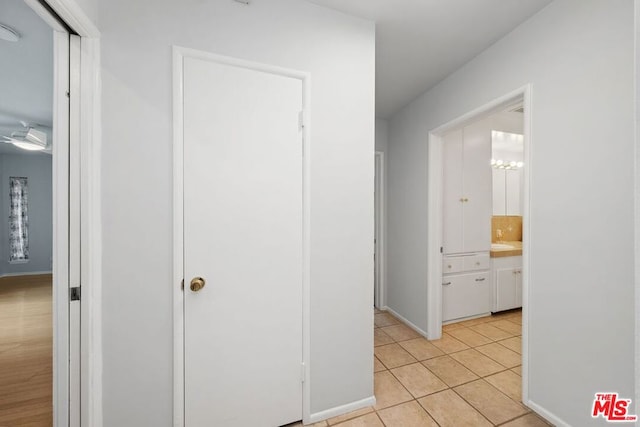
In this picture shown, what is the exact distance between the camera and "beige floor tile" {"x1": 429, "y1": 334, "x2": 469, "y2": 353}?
230cm

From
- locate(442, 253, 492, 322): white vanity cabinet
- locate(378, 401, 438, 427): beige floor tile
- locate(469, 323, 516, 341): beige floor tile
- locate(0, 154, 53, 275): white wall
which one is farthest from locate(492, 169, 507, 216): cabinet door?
locate(0, 154, 53, 275): white wall

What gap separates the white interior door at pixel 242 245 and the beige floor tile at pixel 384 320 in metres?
1.73

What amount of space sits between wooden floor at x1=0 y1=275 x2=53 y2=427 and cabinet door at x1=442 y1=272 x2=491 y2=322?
3386 millimetres

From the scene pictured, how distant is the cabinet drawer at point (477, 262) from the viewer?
281 centimetres

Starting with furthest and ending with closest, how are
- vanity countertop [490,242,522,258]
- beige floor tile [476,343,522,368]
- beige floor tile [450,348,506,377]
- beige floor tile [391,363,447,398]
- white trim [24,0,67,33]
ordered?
vanity countertop [490,242,522,258]
beige floor tile [476,343,522,368]
beige floor tile [450,348,506,377]
beige floor tile [391,363,447,398]
white trim [24,0,67,33]

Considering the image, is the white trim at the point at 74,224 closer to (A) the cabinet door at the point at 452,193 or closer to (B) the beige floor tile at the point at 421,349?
(B) the beige floor tile at the point at 421,349

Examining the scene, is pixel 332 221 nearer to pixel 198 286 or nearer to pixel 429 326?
pixel 198 286

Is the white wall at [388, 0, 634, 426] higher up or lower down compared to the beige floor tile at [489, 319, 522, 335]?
higher up

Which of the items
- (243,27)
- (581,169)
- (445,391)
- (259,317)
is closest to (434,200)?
(581,169)

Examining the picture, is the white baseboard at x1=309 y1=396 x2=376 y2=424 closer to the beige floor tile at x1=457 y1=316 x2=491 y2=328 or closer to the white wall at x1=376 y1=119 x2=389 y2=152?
the beige floor tile at x1=457 y1=316 x2=491 y2=328

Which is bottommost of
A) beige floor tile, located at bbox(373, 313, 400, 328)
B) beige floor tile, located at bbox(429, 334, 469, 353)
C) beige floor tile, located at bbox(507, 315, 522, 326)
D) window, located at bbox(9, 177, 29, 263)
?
beige floor tile, located at bbox(373, 313, 400, 328)

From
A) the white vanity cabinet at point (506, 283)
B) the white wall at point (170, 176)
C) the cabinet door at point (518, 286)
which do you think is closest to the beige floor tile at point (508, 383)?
the white wall at point (170, 176)

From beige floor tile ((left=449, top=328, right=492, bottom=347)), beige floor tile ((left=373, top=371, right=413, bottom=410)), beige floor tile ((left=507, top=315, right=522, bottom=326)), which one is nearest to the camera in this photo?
beige floor tile ((left=373, top=371, right=413, bottom=410))

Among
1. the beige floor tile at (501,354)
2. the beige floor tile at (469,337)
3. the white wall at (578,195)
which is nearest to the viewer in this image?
the white wall at (578,195)
